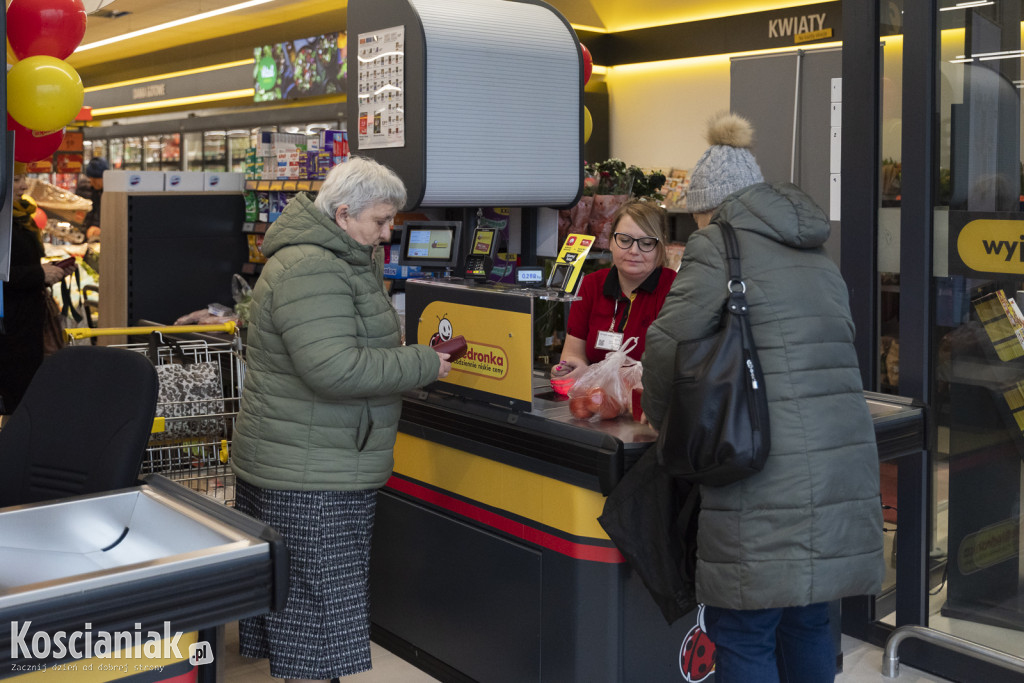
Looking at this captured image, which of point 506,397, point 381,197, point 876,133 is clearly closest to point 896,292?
point 876,133

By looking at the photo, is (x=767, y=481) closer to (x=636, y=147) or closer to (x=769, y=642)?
(x=769, y=642)

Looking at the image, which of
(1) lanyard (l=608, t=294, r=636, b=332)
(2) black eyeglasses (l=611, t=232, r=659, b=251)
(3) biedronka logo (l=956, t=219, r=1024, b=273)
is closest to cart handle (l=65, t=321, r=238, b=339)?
(1) lanyard (l=608, t=294, r=636, b=332)

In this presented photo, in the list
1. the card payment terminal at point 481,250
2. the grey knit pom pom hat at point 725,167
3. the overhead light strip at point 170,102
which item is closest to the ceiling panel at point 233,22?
the overhead light strip at point 170,102

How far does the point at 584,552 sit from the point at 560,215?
5.06 feet

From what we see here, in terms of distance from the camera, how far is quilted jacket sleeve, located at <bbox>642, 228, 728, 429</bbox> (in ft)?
7.04

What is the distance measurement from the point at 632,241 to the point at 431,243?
0.73 m

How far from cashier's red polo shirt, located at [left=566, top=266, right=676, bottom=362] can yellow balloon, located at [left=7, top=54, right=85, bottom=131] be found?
1.76 meters

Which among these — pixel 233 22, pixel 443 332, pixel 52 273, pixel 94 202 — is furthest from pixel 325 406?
pixel 233 22

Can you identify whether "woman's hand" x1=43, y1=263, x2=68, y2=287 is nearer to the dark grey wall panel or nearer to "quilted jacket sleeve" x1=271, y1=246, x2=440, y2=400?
"quilted jacket sleeve" x1=271, y1=246, x2=440, y2=400

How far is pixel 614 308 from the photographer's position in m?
3.37

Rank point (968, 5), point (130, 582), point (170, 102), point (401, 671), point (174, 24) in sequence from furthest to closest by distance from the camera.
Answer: point (170, 102) → point (174, 24) → point (401, 671) → point (968, 5) → point (130, 582)

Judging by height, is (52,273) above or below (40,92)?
below

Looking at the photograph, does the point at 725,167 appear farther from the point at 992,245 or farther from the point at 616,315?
the point at 992,245

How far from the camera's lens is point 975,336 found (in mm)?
3348
